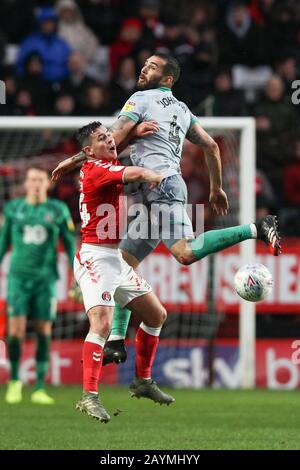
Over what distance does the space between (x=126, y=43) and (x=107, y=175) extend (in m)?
8.24

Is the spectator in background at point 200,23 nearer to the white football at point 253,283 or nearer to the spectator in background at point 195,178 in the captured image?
the spectator in background at point 195,178

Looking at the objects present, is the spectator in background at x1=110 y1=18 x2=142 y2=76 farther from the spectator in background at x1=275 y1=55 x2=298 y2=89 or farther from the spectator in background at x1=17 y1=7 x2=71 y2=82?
the spectator in background at x1=275 y1=55 x2=298 y2=89

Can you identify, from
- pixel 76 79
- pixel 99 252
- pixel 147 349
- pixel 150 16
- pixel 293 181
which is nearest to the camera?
pixel 99 252

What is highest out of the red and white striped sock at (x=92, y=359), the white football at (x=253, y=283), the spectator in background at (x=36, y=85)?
the spectator in background at (x=36, y=85)

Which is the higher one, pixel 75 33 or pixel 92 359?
pixel 75 33

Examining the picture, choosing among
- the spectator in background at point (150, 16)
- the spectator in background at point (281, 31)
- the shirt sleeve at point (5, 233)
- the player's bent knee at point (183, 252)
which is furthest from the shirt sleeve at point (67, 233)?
the spectator in background at point (281, 31)

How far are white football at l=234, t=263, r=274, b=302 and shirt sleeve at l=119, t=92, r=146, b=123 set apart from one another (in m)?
1.29

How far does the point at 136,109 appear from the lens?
A: 8.85 m

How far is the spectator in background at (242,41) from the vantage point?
55.3 feet

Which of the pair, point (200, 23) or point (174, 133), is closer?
point (174, 133)

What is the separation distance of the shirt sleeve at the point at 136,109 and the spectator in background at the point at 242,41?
813cm

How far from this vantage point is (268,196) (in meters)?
15.1

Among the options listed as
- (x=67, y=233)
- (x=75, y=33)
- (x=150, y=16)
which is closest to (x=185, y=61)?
(x=150, y=16)

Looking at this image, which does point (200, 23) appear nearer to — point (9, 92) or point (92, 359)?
point (9, 92)
